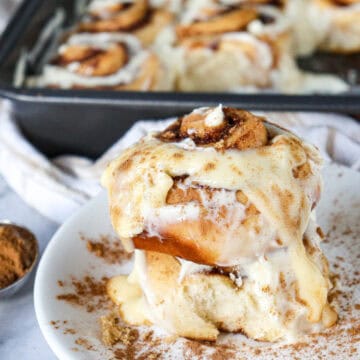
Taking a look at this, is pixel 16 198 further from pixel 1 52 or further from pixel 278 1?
pixel 278 1

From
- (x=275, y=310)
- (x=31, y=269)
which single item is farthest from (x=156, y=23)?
(x=275, y=310)

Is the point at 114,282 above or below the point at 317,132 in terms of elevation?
above

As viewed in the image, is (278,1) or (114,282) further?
(278,1)

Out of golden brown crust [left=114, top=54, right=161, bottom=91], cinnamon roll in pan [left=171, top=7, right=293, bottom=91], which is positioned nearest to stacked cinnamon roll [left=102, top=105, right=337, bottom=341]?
golden brown crust [left=114, top=54, right=161, bottom=91]

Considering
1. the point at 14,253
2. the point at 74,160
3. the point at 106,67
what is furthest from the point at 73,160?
the point at 14,253

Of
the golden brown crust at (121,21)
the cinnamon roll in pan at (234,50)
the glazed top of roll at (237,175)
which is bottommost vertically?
the cinnamon roll in pan at (234,50)

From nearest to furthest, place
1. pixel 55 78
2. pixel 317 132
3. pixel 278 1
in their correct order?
pixel 317 132 → pixel 55 78 → pixel 278 1

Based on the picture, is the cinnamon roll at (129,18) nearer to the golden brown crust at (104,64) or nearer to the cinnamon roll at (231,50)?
the cinnamon roll at (231,50)

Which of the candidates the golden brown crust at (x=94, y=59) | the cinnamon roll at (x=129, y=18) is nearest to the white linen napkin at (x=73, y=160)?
the golden brown crust at (x=94, y=59)
